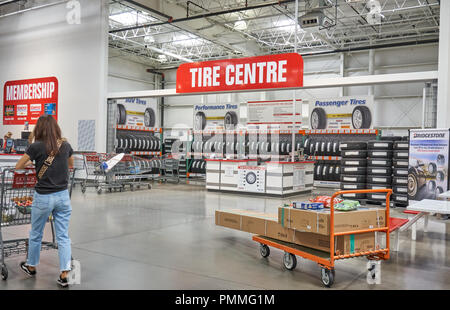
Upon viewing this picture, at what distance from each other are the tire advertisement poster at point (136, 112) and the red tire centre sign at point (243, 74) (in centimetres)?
308

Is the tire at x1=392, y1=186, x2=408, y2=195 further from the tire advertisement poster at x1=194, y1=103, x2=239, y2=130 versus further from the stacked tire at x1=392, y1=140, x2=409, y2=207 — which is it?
the tire advertisement poster at x1=194, y1=103, x2=239, y2=130

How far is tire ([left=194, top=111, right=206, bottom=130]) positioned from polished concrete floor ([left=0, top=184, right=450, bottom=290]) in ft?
25.7

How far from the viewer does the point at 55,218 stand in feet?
11.0

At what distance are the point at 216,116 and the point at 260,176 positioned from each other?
4759 mm

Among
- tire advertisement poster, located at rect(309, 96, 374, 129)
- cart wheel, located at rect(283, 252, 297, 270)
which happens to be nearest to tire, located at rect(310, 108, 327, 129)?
tire advertisement poster, located at rect(309, 96, 374, 129)

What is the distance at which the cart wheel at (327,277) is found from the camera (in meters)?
3.47

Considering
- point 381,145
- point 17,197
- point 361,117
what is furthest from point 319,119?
point 17,197

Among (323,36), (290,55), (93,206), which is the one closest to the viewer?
(93,206)

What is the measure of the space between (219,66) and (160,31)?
33.3ft

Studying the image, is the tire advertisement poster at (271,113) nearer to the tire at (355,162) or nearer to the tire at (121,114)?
the tire at (355,162)

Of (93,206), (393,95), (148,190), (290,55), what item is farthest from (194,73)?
(393,95)

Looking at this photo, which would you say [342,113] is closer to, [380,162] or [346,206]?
[380,162]

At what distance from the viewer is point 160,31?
18.8 metres

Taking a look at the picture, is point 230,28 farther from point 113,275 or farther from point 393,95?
point 113,275
